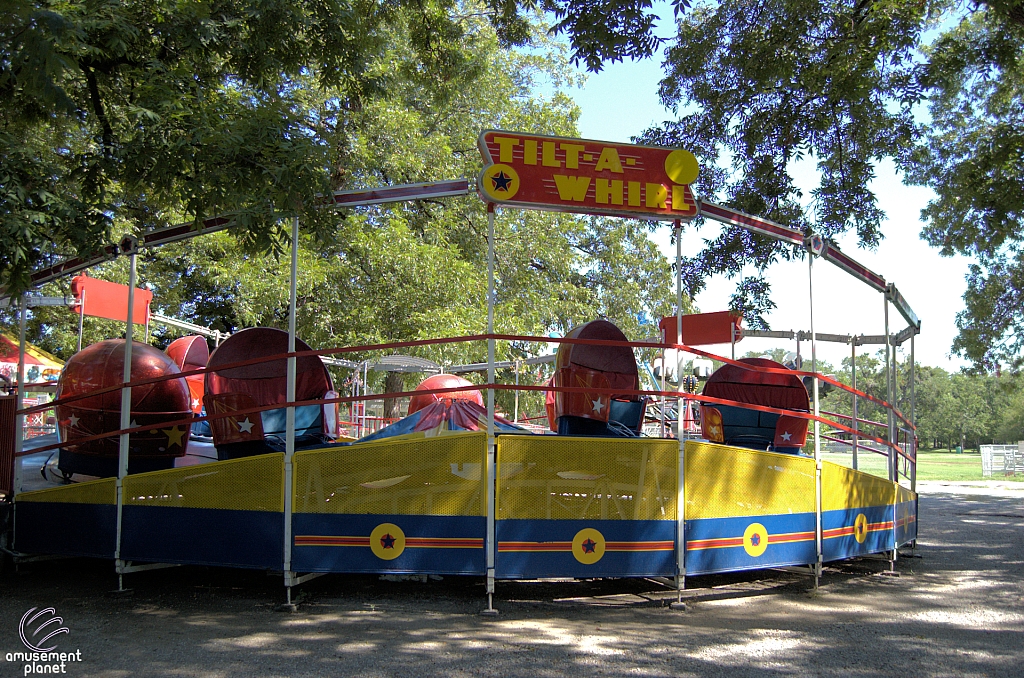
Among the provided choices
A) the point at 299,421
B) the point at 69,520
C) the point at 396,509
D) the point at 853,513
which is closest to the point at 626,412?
the point at 853,513

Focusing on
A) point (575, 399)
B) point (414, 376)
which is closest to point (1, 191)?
point (575, 399)

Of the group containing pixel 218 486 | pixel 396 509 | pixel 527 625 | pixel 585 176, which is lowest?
pixel 527 625

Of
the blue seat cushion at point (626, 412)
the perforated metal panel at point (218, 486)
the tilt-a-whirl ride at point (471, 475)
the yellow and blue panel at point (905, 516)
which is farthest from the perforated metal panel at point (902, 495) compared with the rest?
the perforated metal panel at point (218, 486)

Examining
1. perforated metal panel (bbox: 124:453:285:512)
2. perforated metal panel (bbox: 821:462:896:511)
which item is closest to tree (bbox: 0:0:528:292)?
perforated metal panel (bbox: 124:453:285:512)

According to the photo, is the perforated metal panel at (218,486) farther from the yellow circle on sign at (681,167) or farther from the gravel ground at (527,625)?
the yellow circle on sign at (681,167)

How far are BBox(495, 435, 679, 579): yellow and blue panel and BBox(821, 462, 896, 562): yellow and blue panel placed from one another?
2111 mm

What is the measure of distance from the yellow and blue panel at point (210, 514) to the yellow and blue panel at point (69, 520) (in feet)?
0.78

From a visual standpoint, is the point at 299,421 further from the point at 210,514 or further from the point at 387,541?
the point at 387,541

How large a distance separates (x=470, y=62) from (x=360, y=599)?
38.5ft

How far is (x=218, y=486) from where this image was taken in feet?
24.7

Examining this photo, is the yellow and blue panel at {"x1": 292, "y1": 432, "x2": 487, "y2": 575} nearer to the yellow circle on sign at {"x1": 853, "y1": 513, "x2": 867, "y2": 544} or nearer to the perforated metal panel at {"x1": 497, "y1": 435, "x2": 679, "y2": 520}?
the perforated metal panel at {"x1": 497, "y1": 435, "x2": 679, "y2": 520}

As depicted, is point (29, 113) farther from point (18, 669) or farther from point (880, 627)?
point (880, 627)

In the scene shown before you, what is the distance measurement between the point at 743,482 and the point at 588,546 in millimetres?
1729

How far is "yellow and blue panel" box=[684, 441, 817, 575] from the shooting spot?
298 inches
